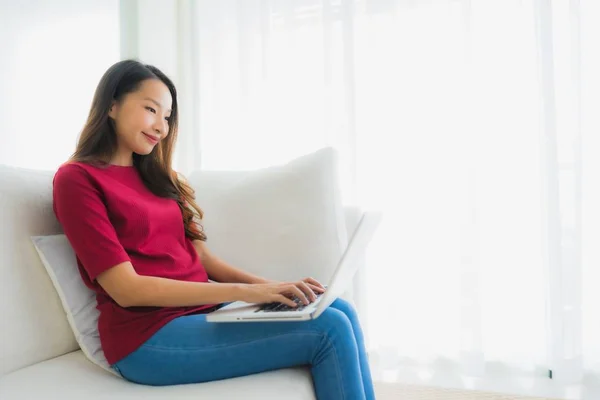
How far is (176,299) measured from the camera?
3.80 feet

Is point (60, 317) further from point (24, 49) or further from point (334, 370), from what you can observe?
point (24, 49)

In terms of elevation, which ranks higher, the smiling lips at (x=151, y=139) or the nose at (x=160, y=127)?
the nose at (x=160, y=127)

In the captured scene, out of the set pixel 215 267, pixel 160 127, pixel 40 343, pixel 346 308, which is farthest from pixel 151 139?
pixel 346 308

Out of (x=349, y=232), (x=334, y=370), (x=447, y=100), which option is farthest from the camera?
(x=447, y=100)

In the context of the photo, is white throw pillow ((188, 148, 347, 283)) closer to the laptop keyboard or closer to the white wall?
the laptop keyboard

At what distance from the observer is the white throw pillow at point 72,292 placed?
1.27 m

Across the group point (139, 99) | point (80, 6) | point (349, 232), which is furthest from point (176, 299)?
point (80, 6)

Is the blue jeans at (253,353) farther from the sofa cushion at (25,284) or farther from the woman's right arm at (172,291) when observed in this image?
the sofa cushion at (25,284)

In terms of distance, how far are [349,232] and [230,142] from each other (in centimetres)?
114

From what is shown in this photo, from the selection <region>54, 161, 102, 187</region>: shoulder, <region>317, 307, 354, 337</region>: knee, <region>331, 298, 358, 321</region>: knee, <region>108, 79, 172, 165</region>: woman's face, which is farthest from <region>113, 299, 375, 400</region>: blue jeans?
<region>108, 79, 172, 165</region>: woman's face

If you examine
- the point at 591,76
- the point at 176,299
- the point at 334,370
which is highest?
→ the point at 591,76

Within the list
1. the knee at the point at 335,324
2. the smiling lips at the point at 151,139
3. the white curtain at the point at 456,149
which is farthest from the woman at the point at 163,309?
the white curtain at the point at 456,149

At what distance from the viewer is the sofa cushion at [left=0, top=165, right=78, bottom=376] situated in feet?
4.04

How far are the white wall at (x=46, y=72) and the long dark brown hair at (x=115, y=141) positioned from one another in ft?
2.00
